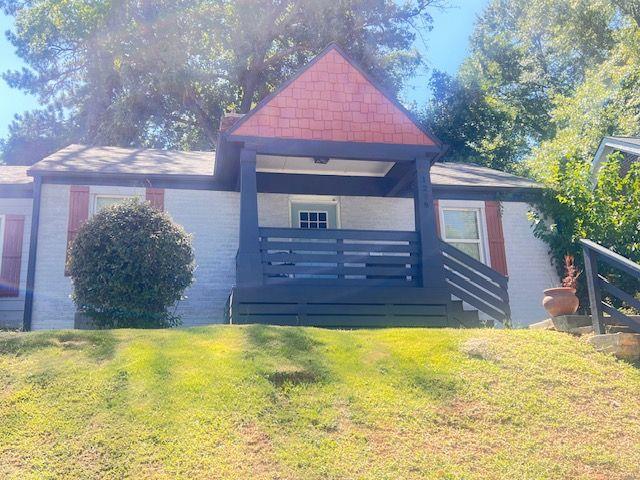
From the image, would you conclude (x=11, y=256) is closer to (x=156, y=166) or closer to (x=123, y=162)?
(x=123, y=162)

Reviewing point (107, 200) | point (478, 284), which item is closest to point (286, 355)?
point (478, 284)

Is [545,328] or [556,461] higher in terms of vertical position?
[545,328]

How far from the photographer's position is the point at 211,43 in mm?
28625

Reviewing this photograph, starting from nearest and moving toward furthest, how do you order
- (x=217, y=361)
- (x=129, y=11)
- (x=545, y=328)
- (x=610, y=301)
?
(x=217, y=361)
(x=545, y=328)
(x=610, y=301)
(x=129, y=11)

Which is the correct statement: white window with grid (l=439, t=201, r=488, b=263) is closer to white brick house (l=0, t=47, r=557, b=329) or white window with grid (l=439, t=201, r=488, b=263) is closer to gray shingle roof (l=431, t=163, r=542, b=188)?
white brick house (l=0, t=47, r=557, b=329)

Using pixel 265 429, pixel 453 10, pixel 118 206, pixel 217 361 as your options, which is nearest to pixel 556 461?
pixel 265 429

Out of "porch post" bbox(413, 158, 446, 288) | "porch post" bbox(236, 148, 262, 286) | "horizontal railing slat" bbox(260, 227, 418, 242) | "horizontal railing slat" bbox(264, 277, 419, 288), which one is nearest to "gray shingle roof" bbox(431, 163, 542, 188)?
"porch post" bbox(413, 158, 446, 288)

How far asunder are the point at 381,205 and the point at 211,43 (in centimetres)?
1758

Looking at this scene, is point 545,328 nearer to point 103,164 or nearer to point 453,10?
point 103,164

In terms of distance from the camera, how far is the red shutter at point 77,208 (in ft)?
40.7

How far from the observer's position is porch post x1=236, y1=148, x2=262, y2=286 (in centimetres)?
1059

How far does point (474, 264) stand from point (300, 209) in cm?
398

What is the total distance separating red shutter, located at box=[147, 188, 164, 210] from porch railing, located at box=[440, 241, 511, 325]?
18.3ft

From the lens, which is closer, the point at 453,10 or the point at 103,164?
the point at 103,164
